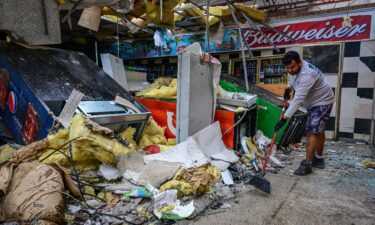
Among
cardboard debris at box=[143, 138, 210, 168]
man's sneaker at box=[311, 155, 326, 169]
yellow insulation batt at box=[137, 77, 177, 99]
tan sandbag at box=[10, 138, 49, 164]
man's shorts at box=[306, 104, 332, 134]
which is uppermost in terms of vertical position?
yellow insulation batt at box=[137, 77, 177, 99]

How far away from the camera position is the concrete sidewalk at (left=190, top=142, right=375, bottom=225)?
2.21 m

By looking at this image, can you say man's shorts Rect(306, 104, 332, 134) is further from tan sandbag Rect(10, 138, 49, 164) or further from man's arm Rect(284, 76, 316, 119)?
tan sandbag Rect(10, 138, 49, 164)

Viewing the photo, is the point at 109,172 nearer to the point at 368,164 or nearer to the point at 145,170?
the point at 145,170

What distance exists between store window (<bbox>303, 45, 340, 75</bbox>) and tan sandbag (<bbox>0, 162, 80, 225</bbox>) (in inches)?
212

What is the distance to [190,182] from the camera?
2592 millimetres

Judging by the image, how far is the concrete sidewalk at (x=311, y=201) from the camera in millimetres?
2205

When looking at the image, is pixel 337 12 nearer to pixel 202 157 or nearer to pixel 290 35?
pixel 290 35

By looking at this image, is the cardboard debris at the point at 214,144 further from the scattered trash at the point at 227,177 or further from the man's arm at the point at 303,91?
the man's arm at the point at 303,91

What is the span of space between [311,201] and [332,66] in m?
3.99

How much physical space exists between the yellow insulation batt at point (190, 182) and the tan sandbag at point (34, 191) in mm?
865

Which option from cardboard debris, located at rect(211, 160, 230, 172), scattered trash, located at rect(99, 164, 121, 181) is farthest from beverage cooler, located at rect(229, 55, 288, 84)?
scattered trash, located at rect(99, 164, 121, 181)

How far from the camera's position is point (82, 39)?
7348 mm

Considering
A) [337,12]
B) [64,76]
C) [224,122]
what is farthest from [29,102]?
[337,12]

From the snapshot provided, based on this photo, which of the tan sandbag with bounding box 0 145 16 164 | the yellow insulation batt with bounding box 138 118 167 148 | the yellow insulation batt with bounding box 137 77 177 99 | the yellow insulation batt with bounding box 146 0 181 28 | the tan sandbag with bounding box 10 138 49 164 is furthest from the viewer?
the yellow insulation batt with bounding box 137 77 177 99
